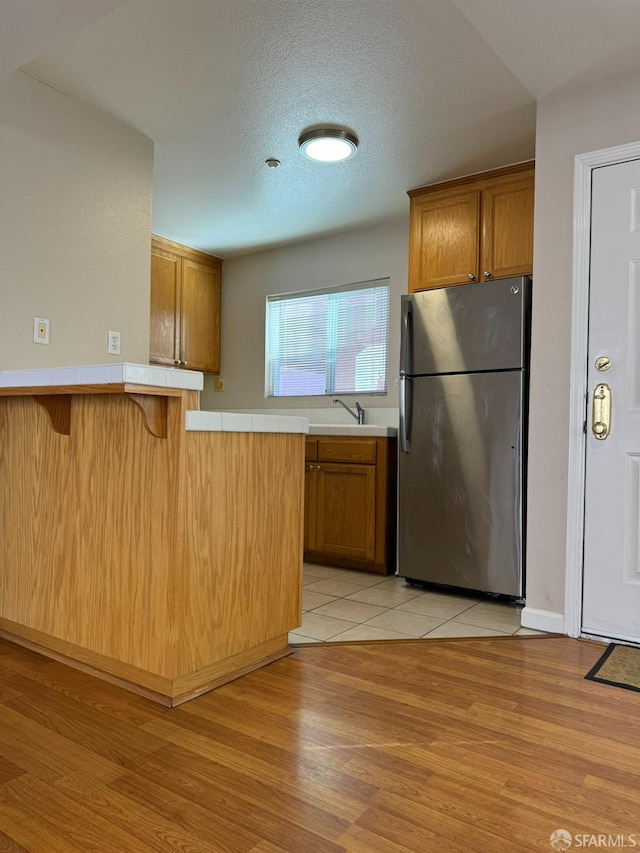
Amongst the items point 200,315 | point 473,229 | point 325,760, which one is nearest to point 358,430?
point 473,229

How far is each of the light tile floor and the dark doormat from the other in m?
0.32

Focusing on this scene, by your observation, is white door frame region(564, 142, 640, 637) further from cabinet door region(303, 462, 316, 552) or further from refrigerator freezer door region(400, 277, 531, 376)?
cabinet door region(303, 462, 316, 552)

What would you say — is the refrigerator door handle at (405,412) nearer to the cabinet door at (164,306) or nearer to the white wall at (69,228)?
the white wall at (69,228)

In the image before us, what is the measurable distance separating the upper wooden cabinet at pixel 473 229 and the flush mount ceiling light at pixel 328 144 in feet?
2.15

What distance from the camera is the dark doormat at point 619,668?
1953 mm

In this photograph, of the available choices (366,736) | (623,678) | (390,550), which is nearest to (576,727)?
(623,678)

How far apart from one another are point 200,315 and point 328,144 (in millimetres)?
2270

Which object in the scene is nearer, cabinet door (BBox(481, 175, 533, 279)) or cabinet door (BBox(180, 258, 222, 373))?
cabinet door (BBox(481, 175, 533, 279))

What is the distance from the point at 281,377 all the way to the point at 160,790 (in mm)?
3678

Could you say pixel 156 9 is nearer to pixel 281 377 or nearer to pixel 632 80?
pixel 632 80

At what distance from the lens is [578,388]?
2.40 m

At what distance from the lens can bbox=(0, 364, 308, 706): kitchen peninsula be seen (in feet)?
5.61

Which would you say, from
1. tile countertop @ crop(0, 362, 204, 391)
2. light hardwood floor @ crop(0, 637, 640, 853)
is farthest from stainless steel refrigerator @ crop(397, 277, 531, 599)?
tile countertop @ crop(0, 362, 204, 391)

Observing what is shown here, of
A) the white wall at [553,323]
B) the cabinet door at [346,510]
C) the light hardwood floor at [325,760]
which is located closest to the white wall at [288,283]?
the cabinet door at [346,510]
